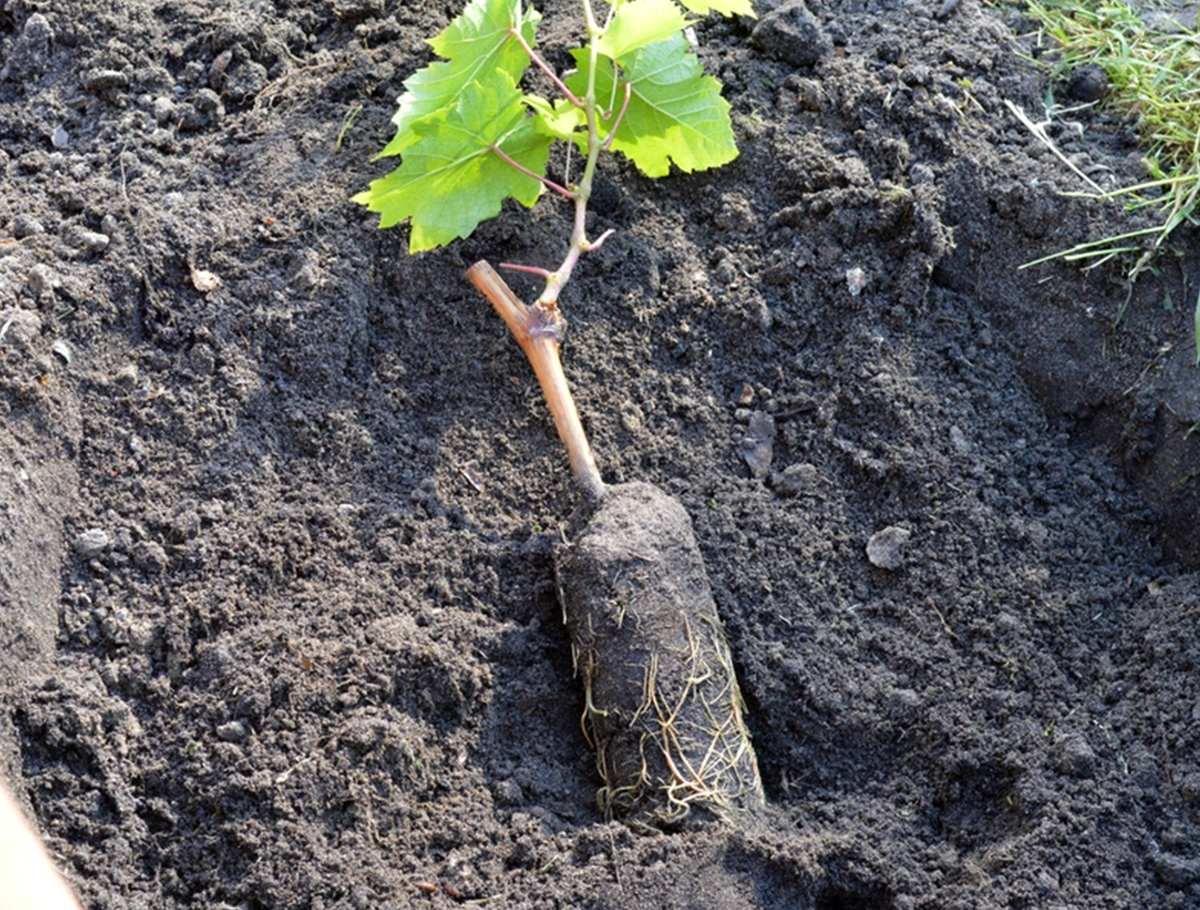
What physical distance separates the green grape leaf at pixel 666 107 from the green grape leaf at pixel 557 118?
82mm

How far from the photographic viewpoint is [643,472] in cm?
240

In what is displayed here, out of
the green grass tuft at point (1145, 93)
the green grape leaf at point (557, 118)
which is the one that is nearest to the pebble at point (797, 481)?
the green grass tuft at point (1145, 93)

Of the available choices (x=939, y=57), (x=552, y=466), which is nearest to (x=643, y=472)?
(x=552, y=466)

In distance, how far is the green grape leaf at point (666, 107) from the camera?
243 centimetres

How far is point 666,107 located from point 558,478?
2.64ft

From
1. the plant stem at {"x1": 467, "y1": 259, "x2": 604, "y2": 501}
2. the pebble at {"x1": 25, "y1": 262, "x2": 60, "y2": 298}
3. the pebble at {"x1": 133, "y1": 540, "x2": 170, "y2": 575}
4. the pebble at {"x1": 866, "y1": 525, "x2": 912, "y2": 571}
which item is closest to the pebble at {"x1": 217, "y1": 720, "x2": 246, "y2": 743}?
the pebble at {"x1": 133, "y1": 540, "x2": 170, "y2": 575}

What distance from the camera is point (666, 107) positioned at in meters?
2.45

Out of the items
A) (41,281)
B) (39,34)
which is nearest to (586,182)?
(41,281)

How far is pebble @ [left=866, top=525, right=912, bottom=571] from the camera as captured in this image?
7.65 feet

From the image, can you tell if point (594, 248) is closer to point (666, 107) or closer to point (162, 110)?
point (666, 107)

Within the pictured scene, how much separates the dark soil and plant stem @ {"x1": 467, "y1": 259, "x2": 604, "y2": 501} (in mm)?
126

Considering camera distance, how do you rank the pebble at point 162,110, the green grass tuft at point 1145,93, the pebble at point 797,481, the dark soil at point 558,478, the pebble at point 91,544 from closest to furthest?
1. the dark soil at point 558,478
2. the pebble at point 91,544
3. the pebble at point 797,481
4. the green grass tuft at point 1145,93
5. the pebble at point 162,110

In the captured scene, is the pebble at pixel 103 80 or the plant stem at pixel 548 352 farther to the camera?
the pebble at pixel 103 80

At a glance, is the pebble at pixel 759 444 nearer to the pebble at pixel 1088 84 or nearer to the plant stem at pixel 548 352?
the plant stem at pixel 548 352
